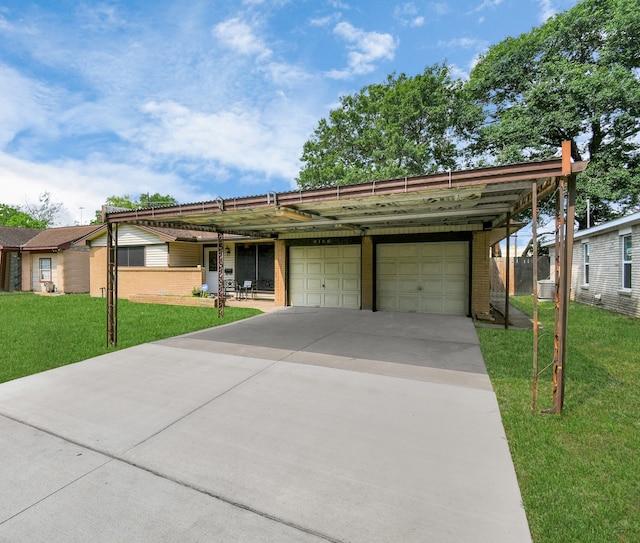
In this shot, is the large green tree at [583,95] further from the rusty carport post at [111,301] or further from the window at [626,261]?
the rusty carport post at [111,301]

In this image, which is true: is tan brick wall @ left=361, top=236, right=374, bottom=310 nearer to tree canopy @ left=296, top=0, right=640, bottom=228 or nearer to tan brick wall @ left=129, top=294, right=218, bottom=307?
tan brick wall @ left=129, top=294, right=218, bottom=307

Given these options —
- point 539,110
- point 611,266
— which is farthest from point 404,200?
point 539,110

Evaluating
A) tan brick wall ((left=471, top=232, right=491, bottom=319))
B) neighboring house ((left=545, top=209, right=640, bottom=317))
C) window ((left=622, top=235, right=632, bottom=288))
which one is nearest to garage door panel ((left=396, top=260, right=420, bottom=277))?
tan brick wall ((left=471, top=232, right=491, bottom=319))

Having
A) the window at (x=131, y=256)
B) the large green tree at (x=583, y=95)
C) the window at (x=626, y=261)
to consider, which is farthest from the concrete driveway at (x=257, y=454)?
the large green tree at (x=583, y=95)

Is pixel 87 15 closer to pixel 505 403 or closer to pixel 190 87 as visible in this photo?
pixel 190 87

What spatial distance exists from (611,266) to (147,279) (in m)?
18.1

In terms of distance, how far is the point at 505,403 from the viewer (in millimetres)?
3762

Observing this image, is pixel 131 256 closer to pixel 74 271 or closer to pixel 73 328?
pixel 74 271

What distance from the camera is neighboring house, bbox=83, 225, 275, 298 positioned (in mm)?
14242

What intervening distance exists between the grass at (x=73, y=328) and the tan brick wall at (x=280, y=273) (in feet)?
Answer: 5.19

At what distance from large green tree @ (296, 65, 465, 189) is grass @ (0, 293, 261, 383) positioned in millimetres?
14495

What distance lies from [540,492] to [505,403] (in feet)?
5.18

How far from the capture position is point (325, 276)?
1192 cm

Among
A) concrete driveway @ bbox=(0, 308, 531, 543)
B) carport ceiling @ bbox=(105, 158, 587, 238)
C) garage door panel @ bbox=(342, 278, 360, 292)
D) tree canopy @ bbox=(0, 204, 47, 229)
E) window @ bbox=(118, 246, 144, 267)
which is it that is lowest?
concrete driveway @ bbox=(0, 308, 531, 543)
